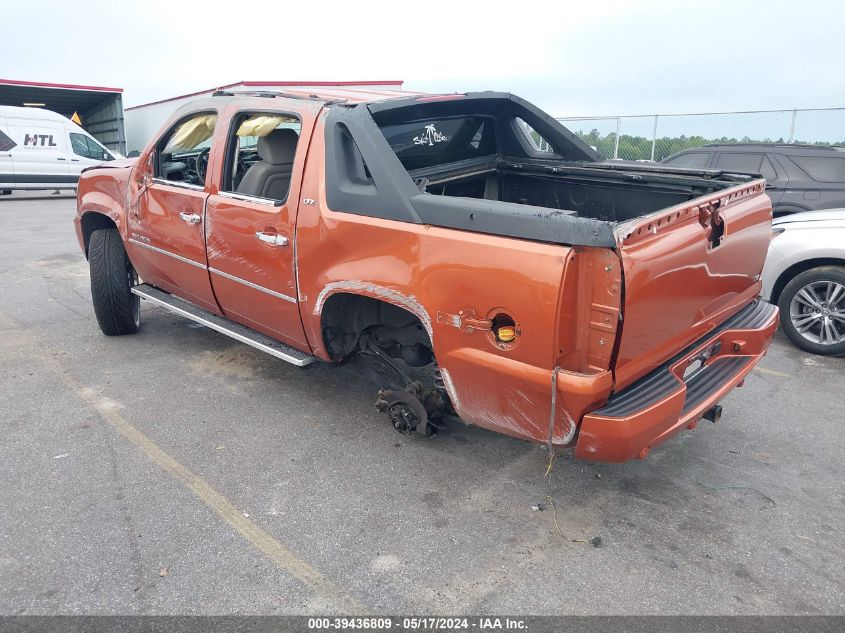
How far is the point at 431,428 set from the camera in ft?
12.2

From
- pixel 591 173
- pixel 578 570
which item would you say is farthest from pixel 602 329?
pixel 591 173

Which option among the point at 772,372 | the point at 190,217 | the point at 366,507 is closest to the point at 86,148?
the point at 190,217

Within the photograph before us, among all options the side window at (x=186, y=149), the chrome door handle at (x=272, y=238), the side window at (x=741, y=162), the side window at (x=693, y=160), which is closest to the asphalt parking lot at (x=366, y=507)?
the chrome door handle at (x=272, y=238)

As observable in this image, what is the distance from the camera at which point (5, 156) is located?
15203 millimetres

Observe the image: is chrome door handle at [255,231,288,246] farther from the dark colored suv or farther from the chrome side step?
the dark colored suv

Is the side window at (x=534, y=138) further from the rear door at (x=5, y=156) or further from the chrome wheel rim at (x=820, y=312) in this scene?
the rear door at (x=5, y=156)

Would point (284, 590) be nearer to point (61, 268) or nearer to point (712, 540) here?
point (712, 540)

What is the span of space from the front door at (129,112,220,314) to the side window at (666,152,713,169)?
6.74 meters

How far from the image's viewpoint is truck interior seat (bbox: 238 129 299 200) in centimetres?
405

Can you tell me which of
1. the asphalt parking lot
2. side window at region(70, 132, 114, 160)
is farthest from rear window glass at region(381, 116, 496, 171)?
side window at region(70, 132, 114, 160)

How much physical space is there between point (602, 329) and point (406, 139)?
194 cm

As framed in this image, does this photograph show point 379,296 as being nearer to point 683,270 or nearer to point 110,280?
point 683,270

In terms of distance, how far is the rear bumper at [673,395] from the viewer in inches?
101

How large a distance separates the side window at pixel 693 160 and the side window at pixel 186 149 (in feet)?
21.7
